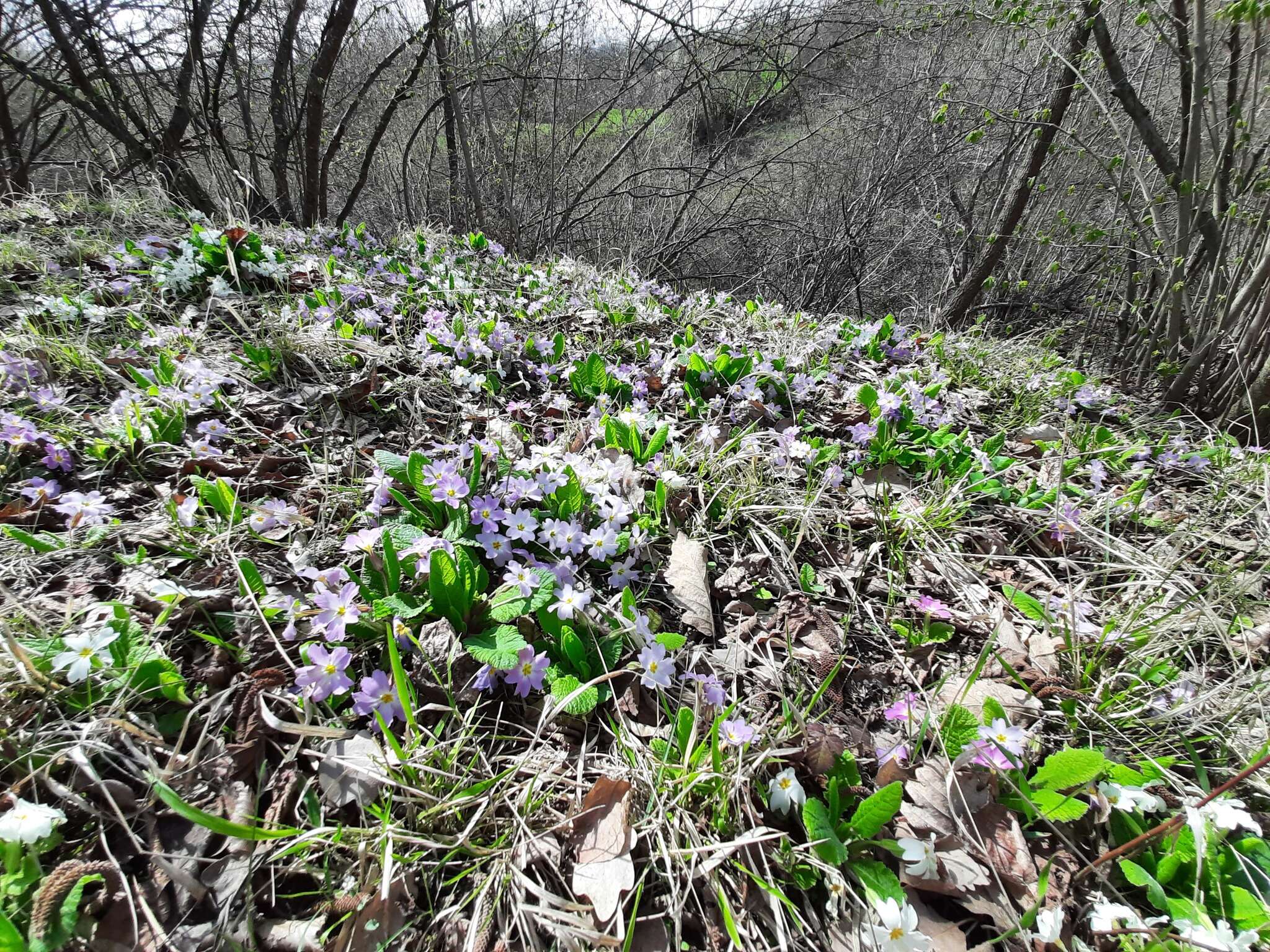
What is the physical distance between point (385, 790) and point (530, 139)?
8.14 metres

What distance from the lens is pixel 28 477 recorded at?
5.68 ft

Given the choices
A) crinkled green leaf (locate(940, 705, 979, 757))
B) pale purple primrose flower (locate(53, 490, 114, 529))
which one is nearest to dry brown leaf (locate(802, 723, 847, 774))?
crinkled green leaf (locate(940, 705, 979, 757))

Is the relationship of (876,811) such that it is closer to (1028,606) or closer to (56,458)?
(1028,606)

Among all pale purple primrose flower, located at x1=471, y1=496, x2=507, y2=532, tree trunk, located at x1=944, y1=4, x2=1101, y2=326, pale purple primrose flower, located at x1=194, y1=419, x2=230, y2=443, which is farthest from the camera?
tree trunk, located at x1=944, y1=4, x2=1101, y2=326

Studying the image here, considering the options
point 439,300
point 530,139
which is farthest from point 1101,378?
point 530,139

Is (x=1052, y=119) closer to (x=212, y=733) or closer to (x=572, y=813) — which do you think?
(x=572, y=813)

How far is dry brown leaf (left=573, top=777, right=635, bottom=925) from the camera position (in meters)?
1.07

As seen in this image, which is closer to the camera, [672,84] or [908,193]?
[672,84]

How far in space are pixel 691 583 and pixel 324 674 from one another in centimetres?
98

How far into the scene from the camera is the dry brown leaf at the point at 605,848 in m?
1.07

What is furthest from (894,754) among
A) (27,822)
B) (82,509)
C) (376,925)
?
(82,509)

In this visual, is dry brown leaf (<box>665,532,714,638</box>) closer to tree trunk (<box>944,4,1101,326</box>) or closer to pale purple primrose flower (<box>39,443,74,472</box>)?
pale purple primrose flower (<box>39,443,74,472</box>)

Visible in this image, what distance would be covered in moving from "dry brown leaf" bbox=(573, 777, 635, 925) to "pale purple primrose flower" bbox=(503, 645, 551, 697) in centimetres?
27

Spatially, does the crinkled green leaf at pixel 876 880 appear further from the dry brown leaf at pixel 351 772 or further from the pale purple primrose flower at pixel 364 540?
the pale purple primrose flower at pixel 364 540
